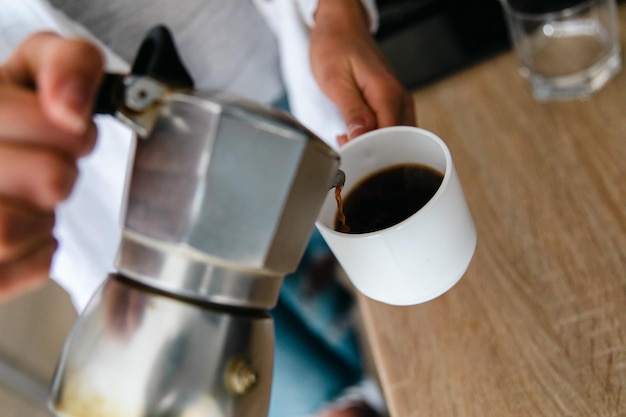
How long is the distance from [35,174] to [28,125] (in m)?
0.02

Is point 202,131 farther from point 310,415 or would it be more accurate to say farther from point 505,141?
point 310,415

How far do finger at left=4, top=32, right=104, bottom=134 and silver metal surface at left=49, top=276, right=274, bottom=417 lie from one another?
0.09m

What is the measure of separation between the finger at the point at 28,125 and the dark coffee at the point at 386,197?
0.21 m

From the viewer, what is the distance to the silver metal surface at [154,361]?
31cm

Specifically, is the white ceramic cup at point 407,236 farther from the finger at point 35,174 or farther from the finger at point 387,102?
the finger at point 35,174

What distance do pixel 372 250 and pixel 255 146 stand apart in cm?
15

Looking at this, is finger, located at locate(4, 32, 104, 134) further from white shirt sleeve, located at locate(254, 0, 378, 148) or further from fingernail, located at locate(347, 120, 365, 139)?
white shirt sleeve, located at locate(254, 0, 378, 148)

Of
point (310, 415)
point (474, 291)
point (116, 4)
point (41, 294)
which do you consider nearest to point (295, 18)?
point (116, 4)

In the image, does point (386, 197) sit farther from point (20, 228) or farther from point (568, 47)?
point (568, 47)

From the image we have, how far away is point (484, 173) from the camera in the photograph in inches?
25.4

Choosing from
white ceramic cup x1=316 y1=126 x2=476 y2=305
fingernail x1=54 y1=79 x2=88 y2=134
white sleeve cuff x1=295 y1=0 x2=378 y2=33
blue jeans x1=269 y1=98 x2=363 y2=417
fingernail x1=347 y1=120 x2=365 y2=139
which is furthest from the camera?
blue jeans x1=269 y1=98 x2=363 y2=417

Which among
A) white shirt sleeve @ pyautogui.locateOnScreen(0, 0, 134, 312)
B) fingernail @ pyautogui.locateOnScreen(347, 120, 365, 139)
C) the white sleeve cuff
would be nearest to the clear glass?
the white sleeve cuff

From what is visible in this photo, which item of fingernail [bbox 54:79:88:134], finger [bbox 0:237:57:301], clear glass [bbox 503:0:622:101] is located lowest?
clear glass [bbox 503:0:622:101]

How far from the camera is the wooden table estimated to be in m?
0.49
